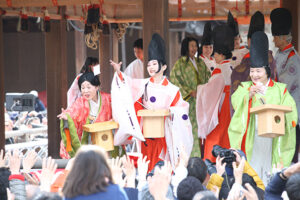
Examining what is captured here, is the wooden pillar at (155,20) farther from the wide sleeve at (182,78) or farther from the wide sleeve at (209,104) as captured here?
the wide sleeve at (182,78)

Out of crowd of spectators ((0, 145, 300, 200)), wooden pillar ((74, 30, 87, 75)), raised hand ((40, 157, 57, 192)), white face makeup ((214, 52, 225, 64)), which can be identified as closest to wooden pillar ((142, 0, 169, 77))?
white face makeup ((214, 52, 225, 64))

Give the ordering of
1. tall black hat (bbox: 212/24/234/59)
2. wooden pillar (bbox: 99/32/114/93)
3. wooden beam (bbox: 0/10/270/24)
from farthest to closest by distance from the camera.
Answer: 1. wooden pillar (bbox: 99/32/114/93)
2. wooden beam (bbox: 0/10/270/24)
3. tall black hat (bbox: 212/24/234/59)

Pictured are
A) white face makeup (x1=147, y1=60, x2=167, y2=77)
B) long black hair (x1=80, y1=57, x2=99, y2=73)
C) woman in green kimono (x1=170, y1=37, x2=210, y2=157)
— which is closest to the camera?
white face makeup (x1=147, y1=60, x2=167, y2=77)

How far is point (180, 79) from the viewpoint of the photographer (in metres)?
8.93

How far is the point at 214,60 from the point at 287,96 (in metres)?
2.80

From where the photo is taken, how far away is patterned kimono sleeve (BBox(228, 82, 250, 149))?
6.51 meters

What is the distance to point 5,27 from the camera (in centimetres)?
1509

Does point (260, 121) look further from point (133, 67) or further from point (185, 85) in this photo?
point (133, 67)

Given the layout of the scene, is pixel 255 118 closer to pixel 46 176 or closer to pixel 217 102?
pixel 217 102

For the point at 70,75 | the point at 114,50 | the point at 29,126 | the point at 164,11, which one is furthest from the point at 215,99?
the point at 70,75

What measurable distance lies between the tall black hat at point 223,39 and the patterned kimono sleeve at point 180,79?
0.81 metres

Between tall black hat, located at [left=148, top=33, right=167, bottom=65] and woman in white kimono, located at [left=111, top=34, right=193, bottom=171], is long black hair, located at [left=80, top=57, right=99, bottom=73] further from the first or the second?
tall black hat, located at [left=148, top=33, right=167, bottom=65]

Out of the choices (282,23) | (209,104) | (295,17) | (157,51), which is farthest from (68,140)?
(295,17)

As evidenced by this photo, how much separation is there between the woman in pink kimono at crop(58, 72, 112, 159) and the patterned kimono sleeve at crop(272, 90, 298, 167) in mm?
1887
